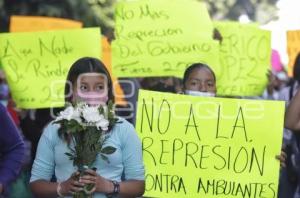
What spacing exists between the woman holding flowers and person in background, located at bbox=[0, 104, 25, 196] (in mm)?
383

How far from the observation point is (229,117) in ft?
16.3

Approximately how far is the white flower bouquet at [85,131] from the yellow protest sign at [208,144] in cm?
105

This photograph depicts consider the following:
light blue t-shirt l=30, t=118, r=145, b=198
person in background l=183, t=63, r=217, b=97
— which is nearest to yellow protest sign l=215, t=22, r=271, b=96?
person in background l=183, t=63, r=217, b=97

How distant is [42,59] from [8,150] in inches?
109

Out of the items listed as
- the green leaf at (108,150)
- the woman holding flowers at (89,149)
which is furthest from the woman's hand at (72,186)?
the green leaf at (108,150)

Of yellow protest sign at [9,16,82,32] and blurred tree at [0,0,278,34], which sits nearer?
yellow protest sign at [9,16,82,32]

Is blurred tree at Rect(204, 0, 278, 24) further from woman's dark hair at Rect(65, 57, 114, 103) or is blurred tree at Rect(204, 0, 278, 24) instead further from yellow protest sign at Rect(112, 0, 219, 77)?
woman's dark hair at Rect(65, 57, 114, 103)

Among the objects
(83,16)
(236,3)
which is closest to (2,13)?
(83,16)

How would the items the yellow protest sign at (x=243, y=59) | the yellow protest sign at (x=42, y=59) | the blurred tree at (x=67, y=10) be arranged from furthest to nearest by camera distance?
the blurred tree at (x=67, y=10) < the yellow protest sign at (x=243, y=59) < the yellow protest sign at (x=42, y=59)

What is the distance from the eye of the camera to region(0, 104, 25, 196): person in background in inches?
177

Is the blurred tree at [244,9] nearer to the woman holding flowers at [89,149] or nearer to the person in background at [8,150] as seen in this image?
the person in background at [8,150]

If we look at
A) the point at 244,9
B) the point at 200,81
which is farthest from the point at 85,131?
the point at 244,9

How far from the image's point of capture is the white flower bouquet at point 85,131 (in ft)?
12.6

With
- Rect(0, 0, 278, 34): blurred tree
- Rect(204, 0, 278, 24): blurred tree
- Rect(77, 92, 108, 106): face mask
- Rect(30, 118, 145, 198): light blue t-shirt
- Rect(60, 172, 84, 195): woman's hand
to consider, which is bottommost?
Rect(60, 172, 84, 195): woman's hand
